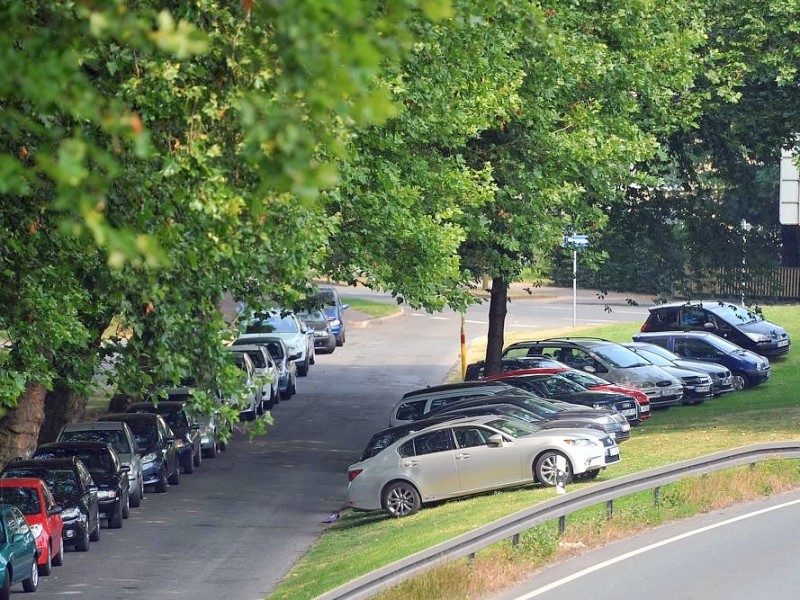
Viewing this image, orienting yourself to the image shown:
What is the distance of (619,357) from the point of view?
3334 centimetres

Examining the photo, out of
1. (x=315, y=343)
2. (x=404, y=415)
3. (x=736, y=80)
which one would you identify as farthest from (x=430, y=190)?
(x=315, y=343)

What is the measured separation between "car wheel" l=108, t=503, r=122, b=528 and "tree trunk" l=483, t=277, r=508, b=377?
40.0ft

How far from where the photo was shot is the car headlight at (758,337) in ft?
130

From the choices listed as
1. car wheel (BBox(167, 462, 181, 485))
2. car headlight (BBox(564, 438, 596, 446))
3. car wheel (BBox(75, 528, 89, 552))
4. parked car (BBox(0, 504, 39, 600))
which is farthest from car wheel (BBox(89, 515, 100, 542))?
car headlight (BBox(564, 438, 596, 446))

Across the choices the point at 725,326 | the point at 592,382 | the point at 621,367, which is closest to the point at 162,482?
the point at 592,382

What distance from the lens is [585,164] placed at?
1016 inches

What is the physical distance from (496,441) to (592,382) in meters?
9.11

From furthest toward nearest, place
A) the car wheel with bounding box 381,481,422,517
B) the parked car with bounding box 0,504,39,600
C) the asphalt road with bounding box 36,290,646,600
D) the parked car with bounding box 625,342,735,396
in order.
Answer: the parked car with bounding box 625,342,735,396 → the car wheel with bounding box 381,481,422,517 → the asphalt road with bounding box 36,290,646,600 → the parked car with bounding box 0,504,39,600

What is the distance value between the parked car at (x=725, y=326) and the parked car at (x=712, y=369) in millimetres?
4070

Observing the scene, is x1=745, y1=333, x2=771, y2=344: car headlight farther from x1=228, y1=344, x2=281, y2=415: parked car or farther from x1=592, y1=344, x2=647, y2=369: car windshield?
x1=228, y1=344, x2=281, y2=415: parked car

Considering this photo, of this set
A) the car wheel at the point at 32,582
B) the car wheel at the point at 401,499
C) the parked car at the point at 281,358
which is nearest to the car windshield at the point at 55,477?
the car wheel at the point at 32,582

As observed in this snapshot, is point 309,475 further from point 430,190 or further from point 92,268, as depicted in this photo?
point 92,268

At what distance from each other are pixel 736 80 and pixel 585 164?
4584 millimetres

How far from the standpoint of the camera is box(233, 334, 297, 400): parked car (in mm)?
39312
